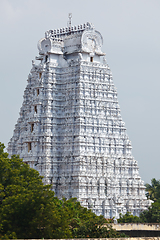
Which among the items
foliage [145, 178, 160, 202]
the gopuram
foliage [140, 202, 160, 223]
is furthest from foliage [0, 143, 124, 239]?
foliage [145, 178, 160, 202]

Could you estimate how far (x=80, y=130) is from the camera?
93.1 m

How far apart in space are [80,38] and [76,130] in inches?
563

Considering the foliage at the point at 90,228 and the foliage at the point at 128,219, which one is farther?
the foliage at the point at 128,219

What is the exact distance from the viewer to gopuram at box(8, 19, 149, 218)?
92188mm

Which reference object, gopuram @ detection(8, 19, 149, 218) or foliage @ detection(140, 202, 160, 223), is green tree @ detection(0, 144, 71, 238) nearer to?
foliage @ detection(140, 202, 160, 223)

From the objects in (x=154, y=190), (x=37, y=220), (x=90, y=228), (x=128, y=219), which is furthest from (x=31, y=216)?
(x=154, y=190)

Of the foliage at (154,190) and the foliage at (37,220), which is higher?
the foliage at (154,190)

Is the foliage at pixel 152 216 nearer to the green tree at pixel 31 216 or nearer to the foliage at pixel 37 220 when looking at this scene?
the foliage at pixel 37 220

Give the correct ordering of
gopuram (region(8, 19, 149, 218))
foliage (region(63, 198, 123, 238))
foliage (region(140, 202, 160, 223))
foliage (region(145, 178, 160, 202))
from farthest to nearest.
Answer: foliage (region(145, 178, 160, 202)) < gopuram (region(8, 19, 149, 218)) < foliage (region(140, 202, 160, 223)) < foliage (region(63, 198, 123, 238))

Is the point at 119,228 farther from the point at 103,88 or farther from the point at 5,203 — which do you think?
the point at 103,88

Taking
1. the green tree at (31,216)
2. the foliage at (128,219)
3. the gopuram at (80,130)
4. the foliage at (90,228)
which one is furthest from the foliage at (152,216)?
the green tree at (31,216)

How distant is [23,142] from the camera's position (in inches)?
3792

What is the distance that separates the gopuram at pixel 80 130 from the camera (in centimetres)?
9219

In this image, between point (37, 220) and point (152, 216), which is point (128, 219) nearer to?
point (152, 216)
